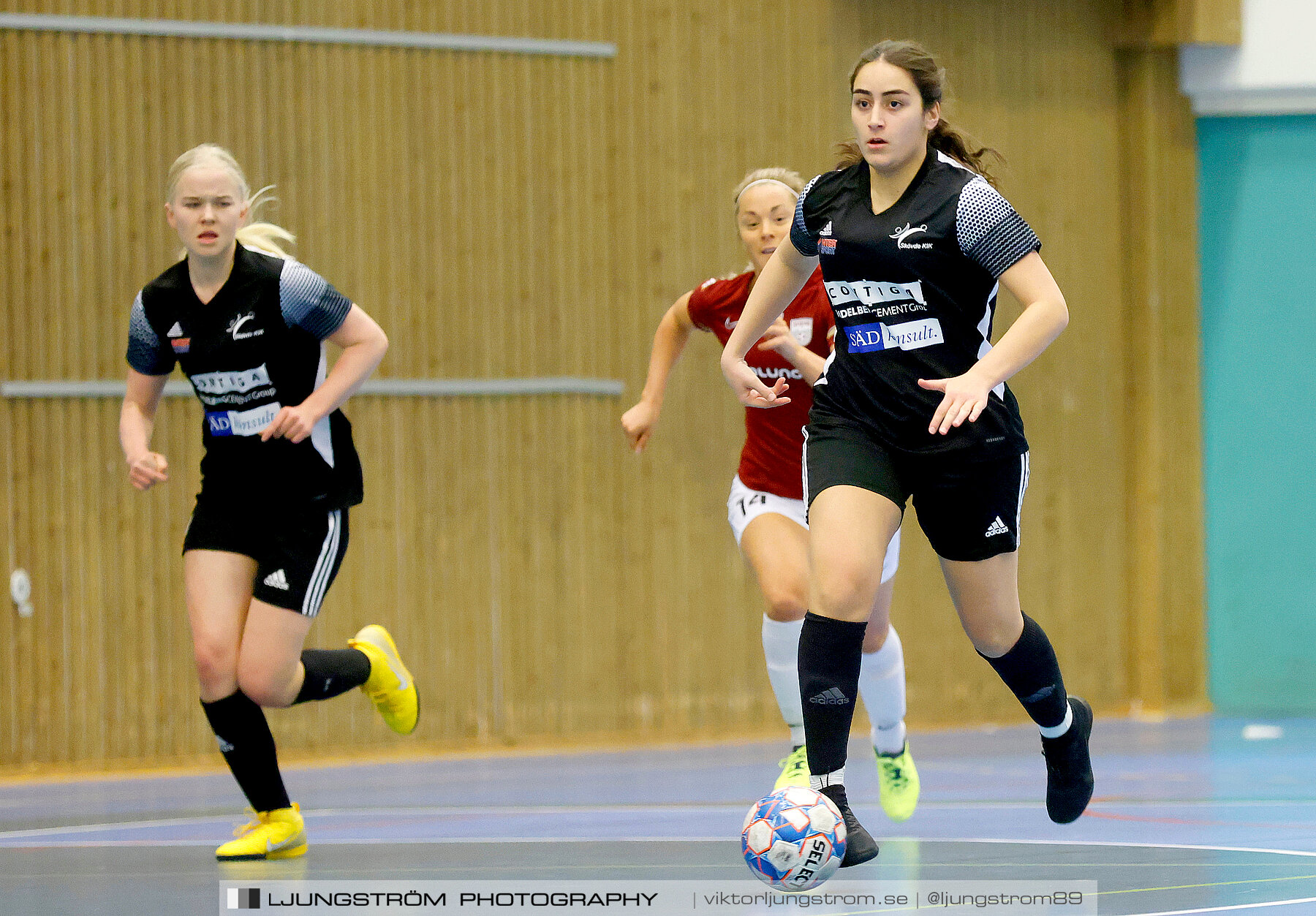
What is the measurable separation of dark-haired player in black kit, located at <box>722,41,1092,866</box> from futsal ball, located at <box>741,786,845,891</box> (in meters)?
0.12

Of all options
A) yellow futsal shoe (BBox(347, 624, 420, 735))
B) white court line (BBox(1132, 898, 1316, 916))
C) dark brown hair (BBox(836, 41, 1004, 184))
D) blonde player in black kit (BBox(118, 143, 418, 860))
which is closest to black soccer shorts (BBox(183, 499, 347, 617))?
blonde player in black kit (BBox(118, 143, 418, 860))

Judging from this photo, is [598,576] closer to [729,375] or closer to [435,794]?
[435,794]

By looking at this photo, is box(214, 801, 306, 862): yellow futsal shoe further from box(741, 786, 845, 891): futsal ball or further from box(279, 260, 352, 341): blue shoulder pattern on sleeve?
box(741, 786, 845, 891): futsal ball

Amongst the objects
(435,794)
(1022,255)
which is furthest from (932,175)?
(435,794)

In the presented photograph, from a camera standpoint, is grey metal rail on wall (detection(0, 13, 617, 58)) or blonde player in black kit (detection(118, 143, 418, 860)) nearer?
blonde player in black kit (detection(118, 143, 418, 860))

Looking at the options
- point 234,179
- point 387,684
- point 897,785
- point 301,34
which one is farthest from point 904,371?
point 301,34

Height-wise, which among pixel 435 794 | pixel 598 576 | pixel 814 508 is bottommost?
pixel 435 794

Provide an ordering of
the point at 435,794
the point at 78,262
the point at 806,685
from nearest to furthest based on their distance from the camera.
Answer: the point at 806,685 < the point at 435,794 < the point at 78,262

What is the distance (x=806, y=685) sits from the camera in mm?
3541

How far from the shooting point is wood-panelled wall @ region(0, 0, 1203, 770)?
7383 mm

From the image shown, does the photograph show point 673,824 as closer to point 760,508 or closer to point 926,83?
point 760,508

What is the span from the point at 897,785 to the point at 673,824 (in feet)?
2.44

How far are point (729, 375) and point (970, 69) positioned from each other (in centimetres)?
524

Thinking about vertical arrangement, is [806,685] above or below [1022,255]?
below
